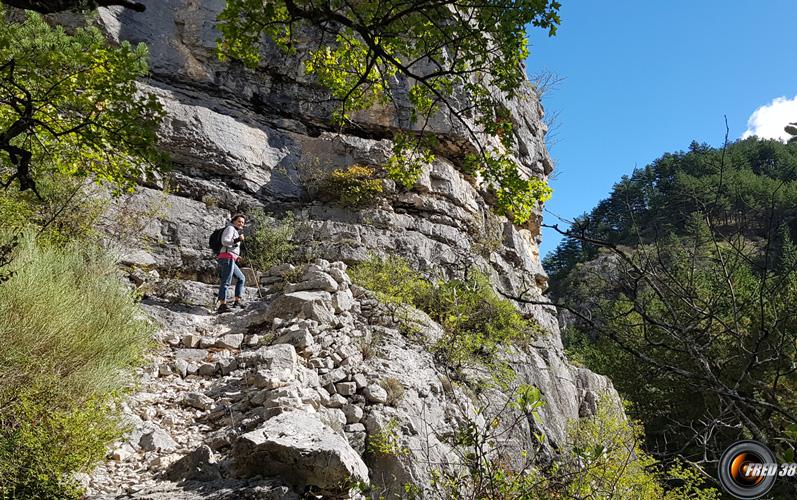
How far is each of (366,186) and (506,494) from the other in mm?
8345

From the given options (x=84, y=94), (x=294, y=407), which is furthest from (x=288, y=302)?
(x=84, y=94)

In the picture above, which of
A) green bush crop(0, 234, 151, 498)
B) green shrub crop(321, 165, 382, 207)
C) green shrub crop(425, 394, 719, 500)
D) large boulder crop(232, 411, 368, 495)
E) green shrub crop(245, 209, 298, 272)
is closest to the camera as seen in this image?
green bush crop(0, 234, 151, 498)

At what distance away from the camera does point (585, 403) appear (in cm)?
951

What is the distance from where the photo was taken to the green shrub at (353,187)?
10.8 meters

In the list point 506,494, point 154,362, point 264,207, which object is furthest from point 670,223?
point 264,207

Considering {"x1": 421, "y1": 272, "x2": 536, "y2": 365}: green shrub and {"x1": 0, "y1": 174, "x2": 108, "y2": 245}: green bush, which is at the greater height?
{"x1": 0, "y1": 174, "x2": 108, "y2": 245}: green bush

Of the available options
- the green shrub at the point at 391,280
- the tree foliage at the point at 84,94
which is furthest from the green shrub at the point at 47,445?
the green shrub at the point at 391,280

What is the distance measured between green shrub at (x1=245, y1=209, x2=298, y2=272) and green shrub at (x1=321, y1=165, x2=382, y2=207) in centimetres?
131

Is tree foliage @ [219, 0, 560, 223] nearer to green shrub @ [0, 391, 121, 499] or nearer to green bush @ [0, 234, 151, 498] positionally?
green bush @ [0, 234, 151, 498]

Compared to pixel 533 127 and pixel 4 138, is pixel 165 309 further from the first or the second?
pixel 533 127

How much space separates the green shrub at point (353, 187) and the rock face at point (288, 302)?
8.5 inches

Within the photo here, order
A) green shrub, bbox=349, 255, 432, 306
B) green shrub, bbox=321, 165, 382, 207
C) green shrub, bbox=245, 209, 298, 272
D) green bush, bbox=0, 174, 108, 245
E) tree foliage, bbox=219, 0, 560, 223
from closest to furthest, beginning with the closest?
1. tree foliage, bbox=219, 0, 560, 223
2. green bush, bbox=0, 174, 108, 245
3. green shrub, bbox=349, 255, 432, 306
4. green shrub, bbox=245, 209, 298, 272
5. green shrub, bbox=321, 165, 382, 207

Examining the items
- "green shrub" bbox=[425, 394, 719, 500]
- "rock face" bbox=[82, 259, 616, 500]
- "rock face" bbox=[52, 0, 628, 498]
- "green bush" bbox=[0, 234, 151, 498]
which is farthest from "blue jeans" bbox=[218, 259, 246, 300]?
"green shrub" bbox=[425, 394, 719, 500]

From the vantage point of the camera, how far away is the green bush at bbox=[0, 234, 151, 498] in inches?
116
